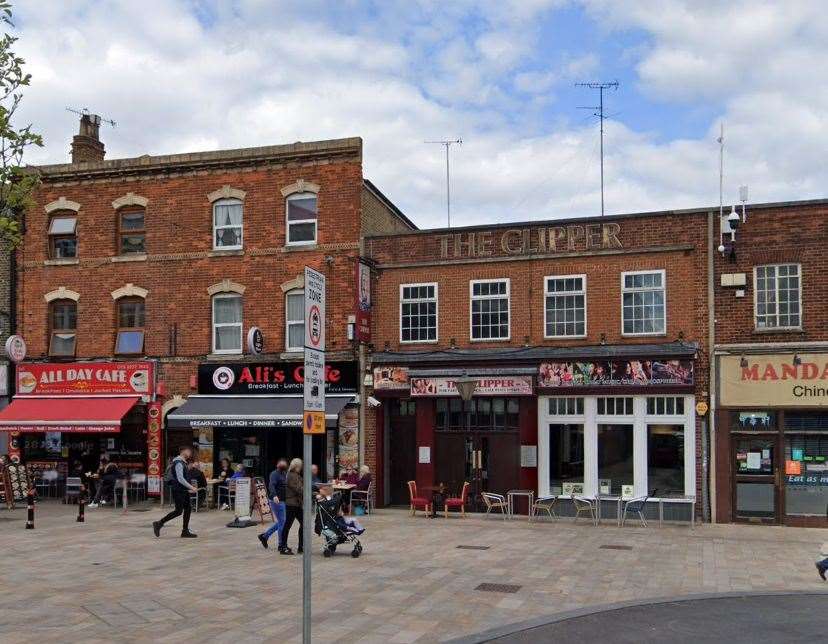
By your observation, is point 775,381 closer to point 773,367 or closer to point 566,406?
point 773,367

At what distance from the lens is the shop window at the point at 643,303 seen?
2119 cm

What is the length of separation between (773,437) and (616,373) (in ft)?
12.3

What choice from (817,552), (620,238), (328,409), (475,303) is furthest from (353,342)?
(817,552)

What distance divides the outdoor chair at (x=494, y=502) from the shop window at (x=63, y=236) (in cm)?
1436

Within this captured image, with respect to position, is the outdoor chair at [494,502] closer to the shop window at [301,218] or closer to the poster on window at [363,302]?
the poster on window at [363,302]

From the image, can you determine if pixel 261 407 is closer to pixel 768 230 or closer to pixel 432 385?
pixel 432 385

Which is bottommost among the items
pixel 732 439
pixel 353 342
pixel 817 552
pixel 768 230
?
pixel 817 552

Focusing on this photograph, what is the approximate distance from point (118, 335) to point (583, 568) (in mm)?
16474

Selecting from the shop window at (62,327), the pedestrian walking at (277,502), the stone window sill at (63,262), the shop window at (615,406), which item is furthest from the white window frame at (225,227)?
the shop window at (615,406)

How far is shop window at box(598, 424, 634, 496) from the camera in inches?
835

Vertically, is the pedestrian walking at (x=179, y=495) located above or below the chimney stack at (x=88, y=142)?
below

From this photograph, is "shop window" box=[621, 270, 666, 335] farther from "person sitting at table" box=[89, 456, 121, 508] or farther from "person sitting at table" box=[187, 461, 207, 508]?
"person sitting at table" box=[89, 456, 121, 508]

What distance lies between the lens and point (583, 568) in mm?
14492

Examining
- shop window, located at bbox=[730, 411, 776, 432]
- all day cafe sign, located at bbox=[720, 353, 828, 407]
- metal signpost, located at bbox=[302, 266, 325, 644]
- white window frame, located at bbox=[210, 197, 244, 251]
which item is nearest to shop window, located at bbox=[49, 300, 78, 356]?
white window frame, located at bbox=[210, 197, 244, 251]
